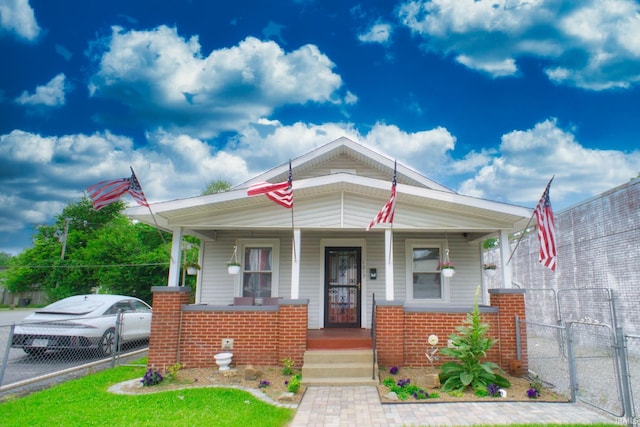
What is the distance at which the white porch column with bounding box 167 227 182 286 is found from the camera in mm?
7250

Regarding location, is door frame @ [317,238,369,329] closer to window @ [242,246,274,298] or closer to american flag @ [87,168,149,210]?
window @ [242,246,274,298]

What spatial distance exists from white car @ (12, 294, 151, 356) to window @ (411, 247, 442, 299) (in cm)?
689

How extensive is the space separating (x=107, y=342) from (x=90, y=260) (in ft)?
43.9

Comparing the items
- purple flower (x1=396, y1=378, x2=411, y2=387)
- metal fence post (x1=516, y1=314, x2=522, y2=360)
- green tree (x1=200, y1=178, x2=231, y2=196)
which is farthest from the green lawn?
green tree (x1=200, y1=178, x2=231, y2=196)

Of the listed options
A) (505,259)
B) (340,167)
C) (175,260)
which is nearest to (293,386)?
(175,260)

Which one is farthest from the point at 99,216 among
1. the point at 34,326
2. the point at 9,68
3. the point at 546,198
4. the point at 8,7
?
the point at 546,198

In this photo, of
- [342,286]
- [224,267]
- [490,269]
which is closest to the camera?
[490,269]

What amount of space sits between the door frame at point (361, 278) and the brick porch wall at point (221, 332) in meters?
2.22

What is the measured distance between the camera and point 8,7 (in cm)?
1042

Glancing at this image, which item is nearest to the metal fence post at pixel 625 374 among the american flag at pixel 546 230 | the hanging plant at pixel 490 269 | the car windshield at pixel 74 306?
the american flag at pixel 546 230

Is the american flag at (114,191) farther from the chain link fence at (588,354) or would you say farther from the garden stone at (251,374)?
the chain link fence at (588,354)

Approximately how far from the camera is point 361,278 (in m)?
9.15

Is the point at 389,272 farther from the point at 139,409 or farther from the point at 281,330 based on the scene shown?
the point at 139,409

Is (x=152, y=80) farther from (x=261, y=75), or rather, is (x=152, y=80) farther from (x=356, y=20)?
(x=356, y=20)
